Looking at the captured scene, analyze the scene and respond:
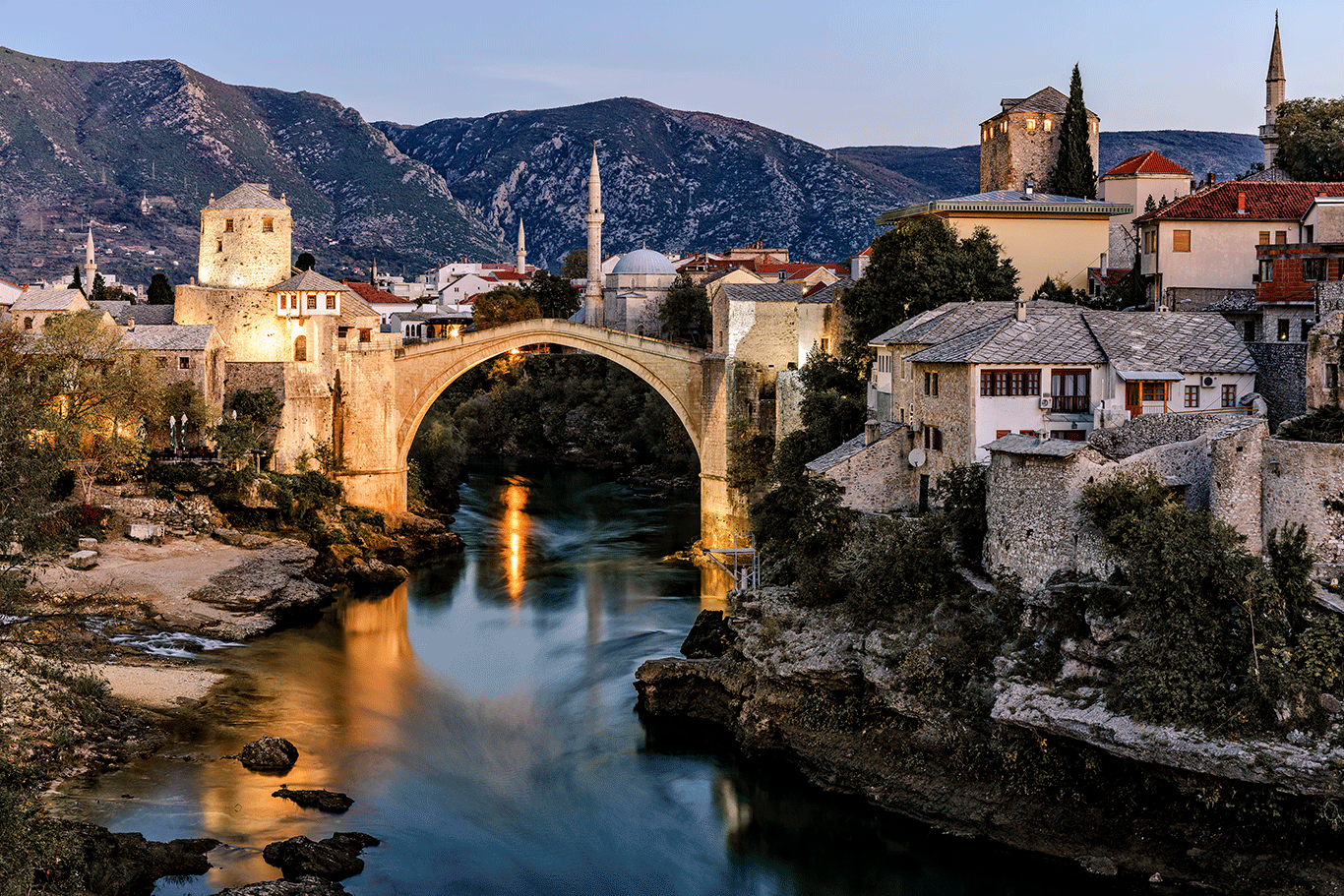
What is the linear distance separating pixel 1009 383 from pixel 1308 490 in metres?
5.91

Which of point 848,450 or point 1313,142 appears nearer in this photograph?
point 848,450

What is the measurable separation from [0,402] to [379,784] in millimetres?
8613

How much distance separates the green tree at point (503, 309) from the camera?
6241 centimetres

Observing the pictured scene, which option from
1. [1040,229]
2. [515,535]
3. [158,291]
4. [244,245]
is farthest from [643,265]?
[1040,229]

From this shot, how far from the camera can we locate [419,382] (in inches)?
1660

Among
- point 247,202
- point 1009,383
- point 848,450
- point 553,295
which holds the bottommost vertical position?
point 848,450

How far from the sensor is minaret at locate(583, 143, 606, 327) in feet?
185

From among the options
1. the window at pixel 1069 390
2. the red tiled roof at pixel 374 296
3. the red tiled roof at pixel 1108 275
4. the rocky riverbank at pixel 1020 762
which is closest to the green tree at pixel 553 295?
the red tiled roof at pixel 374 296

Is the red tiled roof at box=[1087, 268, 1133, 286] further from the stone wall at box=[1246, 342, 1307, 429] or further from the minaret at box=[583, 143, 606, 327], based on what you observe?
the minaret at box=[583, 143, 606, 327]

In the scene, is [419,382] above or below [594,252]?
below

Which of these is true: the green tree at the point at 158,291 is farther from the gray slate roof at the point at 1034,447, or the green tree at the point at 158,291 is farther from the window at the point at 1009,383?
the gray slate roof at the point at 1034,447

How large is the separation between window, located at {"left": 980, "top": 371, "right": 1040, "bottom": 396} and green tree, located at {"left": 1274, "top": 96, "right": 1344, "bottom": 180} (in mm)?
15191

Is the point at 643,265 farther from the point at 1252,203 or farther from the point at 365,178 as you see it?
the point at 365,178

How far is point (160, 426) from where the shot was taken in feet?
121
